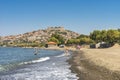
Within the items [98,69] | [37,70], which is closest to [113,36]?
[37,70]

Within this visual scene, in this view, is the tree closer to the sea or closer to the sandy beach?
the sea

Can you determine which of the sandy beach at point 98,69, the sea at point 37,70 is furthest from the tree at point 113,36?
the sandy beach at point 98,69

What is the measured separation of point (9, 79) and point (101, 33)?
134105mm

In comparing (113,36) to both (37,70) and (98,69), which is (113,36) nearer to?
(37,70)

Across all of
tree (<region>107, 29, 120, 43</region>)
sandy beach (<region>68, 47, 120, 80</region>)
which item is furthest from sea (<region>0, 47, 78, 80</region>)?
tree (<region>107, 29, 120, 43</region>)

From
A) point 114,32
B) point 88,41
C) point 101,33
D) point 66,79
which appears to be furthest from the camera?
point 88,41

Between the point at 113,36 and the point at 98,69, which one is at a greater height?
the point at 113,36

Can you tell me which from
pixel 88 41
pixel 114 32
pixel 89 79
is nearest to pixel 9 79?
pixel 89 79

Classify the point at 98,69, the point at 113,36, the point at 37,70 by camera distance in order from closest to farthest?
the point at 98,69
the point at 37,70
the point at 113,36

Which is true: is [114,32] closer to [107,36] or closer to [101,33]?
[107,36]

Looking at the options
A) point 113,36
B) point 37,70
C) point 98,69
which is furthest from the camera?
point 113,36

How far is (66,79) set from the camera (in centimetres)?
2614

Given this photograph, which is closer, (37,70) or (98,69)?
(98,69)

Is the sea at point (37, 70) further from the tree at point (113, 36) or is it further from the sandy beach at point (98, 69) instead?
the tree at point (113, 36)
